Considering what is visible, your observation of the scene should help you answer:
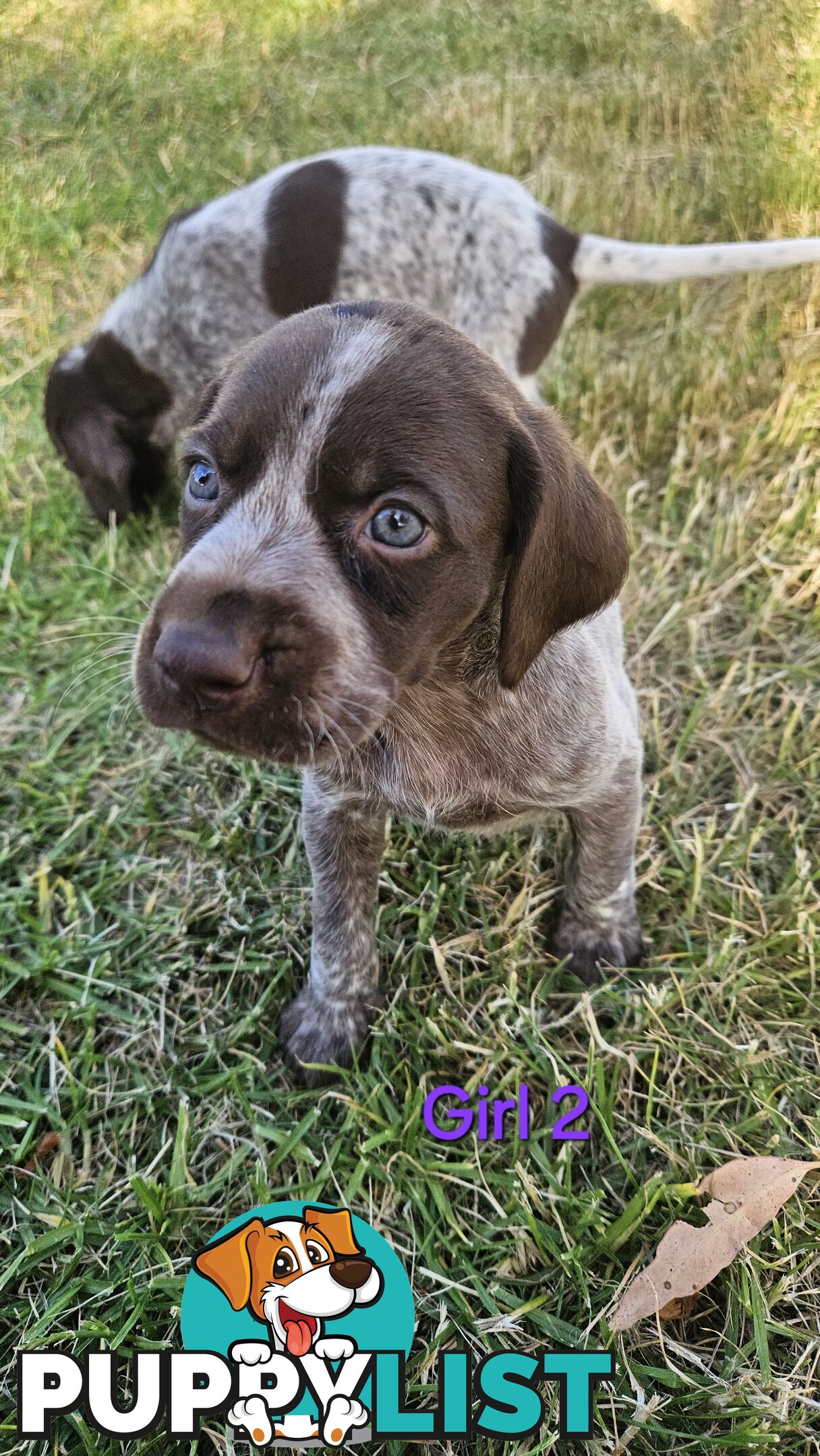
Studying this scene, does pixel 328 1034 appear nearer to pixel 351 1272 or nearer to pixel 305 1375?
pixel 351 1272

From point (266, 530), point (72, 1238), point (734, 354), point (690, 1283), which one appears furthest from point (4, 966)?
point (734, 354)

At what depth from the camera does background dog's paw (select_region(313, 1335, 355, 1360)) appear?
1954 mm

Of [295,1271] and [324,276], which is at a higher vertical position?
[324,276]

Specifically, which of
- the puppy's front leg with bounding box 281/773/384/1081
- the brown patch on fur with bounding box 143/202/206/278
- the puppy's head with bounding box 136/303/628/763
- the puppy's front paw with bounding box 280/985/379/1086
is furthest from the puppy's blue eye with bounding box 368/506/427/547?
the brown patch on fur with bounding box 143/202/206/278

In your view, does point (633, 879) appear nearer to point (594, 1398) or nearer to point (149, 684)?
point (594, 1398)

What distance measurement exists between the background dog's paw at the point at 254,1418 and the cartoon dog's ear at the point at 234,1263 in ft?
0.52

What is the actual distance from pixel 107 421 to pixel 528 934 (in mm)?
2783

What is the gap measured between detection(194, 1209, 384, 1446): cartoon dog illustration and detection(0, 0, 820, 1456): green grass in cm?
10

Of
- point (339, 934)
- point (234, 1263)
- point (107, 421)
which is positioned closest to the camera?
point (234, 1263)

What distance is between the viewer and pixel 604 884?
2580 mm

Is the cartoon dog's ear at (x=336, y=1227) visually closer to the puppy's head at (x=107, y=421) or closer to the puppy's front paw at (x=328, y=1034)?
the puppy's front paw at (x=328, y=1034)

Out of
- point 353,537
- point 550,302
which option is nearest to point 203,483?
point 353,537

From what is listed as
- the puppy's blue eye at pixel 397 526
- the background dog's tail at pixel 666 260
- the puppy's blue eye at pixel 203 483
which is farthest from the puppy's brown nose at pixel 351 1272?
the background dog's tail at pixel 666 260

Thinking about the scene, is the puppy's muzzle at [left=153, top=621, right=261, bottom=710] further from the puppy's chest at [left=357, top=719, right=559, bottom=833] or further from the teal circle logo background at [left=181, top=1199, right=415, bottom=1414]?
the teal circle logo background at [left=181, top=1199, right=415, bottom=1414]
